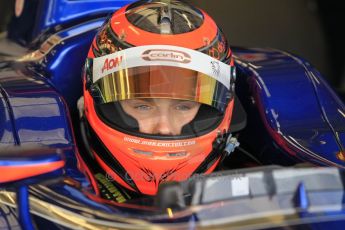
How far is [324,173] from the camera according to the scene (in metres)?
1.00

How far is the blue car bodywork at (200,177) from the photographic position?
0.93m

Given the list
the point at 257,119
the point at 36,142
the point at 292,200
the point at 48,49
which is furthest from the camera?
the point at 48,49

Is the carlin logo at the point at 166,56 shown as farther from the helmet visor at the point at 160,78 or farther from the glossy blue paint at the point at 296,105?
the glossy blue paint at the point at 296,105

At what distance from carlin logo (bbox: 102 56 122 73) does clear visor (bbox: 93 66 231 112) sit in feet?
0.06

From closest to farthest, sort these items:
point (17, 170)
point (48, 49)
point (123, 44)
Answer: point (17, 170) < point (123, 44) < point (48, 49)

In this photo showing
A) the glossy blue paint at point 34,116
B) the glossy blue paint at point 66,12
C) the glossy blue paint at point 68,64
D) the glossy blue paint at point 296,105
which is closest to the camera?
the glossy blue paint at point 34,116

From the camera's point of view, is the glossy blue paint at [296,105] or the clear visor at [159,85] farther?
the glossy blue paint at [296,105]

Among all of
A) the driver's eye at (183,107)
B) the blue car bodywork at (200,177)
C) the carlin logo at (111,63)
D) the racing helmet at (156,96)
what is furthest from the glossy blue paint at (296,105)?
the carlin logo at (111,63)

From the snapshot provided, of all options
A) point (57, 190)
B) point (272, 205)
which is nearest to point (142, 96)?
point (57, 190)

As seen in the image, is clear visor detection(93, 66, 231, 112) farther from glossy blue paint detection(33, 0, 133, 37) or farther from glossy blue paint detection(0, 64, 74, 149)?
glossy blue paint detection(33, 0, 133, 37)

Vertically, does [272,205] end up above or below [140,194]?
above

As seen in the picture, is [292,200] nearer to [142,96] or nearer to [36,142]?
[142,96]

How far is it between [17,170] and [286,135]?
2.54 feet

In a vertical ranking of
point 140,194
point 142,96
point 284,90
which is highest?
point 142,96
